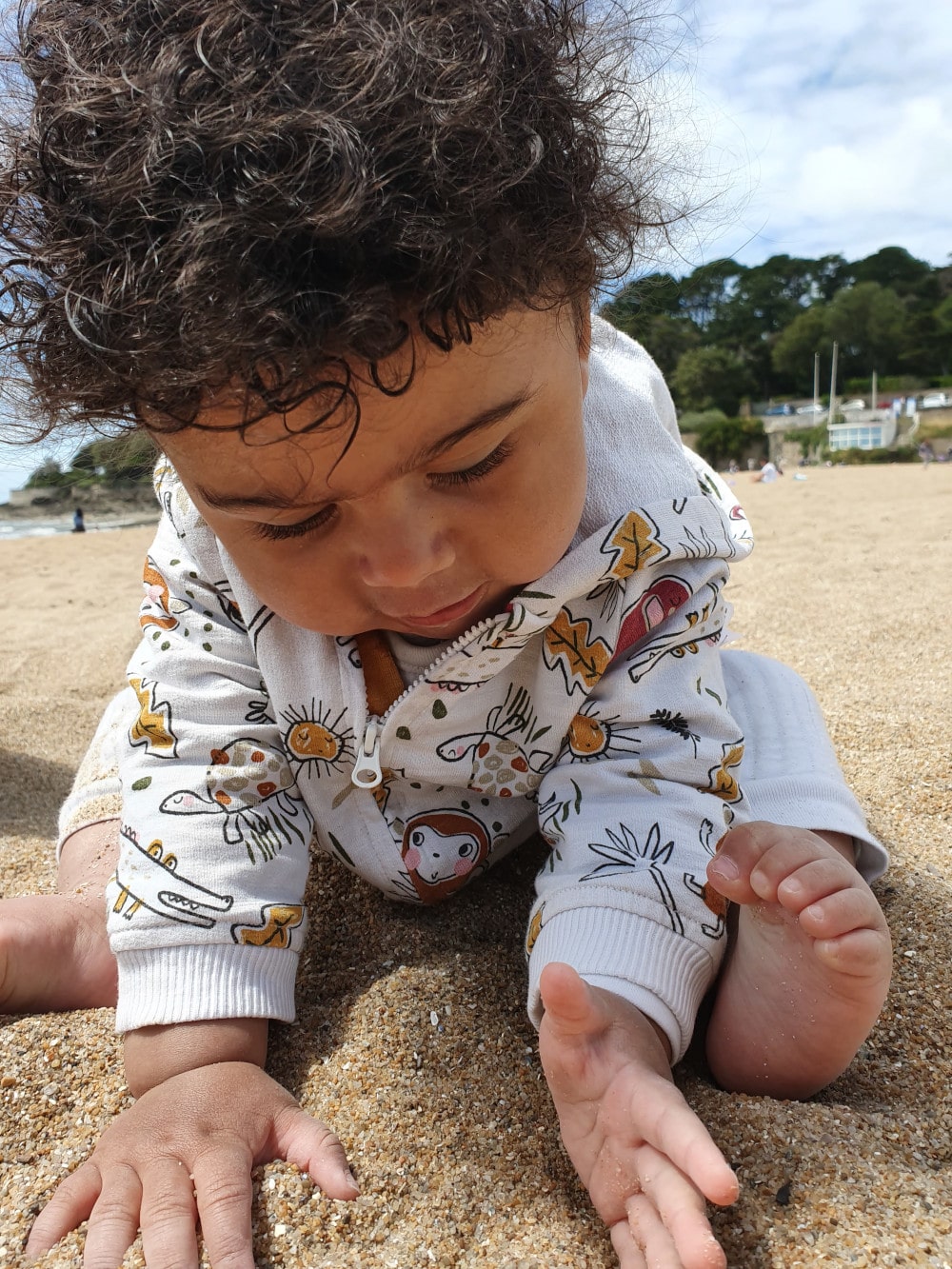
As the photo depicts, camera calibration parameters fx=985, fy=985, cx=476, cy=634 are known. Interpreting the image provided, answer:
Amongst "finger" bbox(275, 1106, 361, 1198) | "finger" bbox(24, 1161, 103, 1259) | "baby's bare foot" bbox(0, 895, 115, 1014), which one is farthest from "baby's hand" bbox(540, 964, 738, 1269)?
"baby's bare foot" bbox(0, 895, 115, 1014)

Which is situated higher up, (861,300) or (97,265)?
(861,300)

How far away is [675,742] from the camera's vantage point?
139 cm

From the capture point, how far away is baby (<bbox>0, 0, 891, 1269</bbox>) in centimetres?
91

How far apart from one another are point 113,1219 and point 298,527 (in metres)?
0.72

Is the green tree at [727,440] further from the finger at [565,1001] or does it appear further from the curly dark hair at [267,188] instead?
the finger at [565,1001]

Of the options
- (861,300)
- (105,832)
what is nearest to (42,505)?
(105,832)

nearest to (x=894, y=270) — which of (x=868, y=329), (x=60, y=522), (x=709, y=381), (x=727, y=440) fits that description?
(x=868, y=329)

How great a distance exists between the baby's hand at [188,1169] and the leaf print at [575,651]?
2.16 ft

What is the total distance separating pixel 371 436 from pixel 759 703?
1018 mm

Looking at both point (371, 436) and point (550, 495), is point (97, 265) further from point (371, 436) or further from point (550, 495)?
point (550, 495)

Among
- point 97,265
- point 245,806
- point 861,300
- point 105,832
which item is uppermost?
point 861,300

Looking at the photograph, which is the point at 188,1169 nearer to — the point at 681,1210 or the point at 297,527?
the point at 681,1210

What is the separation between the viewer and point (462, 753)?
1483mm

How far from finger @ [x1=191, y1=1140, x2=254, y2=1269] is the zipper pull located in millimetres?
532
